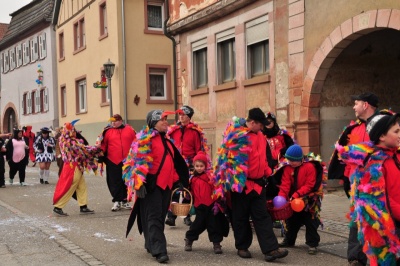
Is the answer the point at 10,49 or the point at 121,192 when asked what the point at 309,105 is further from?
the point at 10,49

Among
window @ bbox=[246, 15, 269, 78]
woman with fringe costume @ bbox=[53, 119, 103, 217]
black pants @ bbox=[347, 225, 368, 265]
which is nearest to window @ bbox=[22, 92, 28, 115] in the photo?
window @ bbox=[246, 15, 269, 78]

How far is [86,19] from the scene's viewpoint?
88.3 feet

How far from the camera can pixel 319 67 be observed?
38.3 feet

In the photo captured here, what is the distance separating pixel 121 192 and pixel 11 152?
7.67m

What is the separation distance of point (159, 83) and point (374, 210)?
2142cm

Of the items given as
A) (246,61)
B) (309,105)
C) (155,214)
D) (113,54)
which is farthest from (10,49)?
(155,214)

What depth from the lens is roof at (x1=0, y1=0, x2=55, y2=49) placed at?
108ft

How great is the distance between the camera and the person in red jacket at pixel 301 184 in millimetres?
6684

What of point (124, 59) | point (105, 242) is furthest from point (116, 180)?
point (124, 59)

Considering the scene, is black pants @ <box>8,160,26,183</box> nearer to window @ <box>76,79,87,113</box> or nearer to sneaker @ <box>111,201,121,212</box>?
sneaker @ <box>111,201,121,212</box>

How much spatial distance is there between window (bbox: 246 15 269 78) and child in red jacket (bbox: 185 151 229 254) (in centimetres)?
724

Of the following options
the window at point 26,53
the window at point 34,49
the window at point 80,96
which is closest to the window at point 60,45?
the window at point 80,96

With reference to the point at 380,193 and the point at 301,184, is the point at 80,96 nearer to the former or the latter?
the point at 301,184

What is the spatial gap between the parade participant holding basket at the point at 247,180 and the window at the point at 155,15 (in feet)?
62.3
